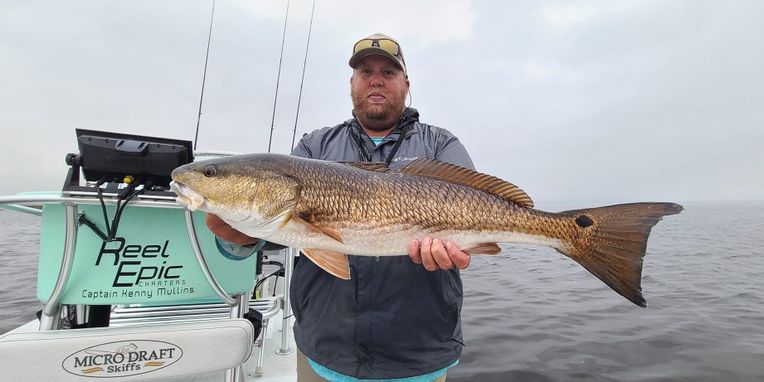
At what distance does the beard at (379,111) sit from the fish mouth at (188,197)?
1420 millimetres

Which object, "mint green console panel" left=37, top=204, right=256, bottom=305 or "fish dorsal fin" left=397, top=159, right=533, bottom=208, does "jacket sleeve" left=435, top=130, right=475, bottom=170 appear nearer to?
"fish dorsal fin" left=397, top=159, right=533, bottom=208

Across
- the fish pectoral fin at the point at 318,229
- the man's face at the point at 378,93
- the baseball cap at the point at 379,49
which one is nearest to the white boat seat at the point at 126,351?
the fish pectoral fin at the point at 318,229

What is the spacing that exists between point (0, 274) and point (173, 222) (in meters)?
14.0

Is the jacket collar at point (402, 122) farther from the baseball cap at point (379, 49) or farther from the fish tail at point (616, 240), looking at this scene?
the fish tail at point (616, 240)

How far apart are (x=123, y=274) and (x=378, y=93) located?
274 cm

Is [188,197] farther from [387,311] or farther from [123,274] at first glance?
[387,311]

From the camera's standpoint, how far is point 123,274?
3322mm

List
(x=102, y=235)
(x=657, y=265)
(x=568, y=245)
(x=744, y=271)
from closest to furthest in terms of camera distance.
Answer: (x=568, y=245)
(x=102, y=235)
(x=744, y=271)
(x=657, y=265)

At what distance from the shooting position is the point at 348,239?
2559 mm

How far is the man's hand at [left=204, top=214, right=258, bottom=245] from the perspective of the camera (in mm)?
2795

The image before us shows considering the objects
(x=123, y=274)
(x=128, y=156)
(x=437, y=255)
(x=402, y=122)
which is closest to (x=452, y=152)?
(x=402, y=122)

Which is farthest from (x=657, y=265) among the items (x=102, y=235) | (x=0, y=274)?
(x=0, y=274)

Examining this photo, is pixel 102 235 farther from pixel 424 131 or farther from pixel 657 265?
pixel 657 265

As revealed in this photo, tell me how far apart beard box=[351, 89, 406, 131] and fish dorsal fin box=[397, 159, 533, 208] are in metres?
0.65
